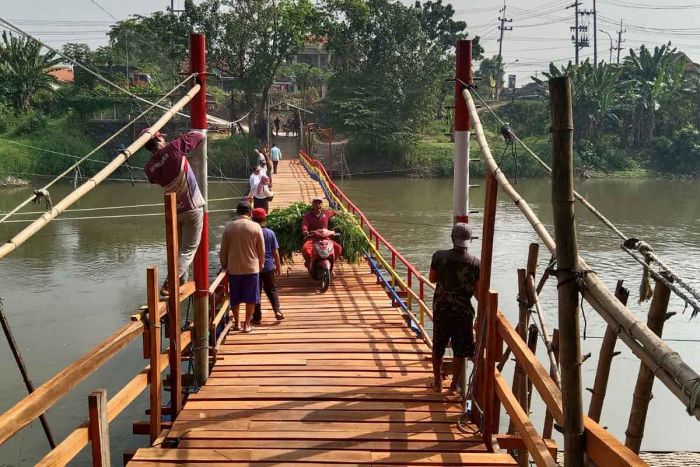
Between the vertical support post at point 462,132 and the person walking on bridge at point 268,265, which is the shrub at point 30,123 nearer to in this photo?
the person walking on bridge at point 268,265

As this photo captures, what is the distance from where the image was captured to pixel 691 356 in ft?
33.6

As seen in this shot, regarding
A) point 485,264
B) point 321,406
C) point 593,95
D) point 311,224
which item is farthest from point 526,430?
point 593,95

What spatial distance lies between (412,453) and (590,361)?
6.82 meters

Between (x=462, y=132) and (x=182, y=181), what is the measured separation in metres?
2.34

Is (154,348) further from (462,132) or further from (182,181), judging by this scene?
(462,132)

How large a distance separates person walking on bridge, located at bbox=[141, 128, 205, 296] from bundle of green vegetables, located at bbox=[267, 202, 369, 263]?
4801 mm

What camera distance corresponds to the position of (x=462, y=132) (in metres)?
5.62

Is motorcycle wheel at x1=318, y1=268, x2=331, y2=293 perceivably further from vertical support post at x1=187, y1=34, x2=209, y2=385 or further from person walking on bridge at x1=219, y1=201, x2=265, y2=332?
vertical support post at x1=187, y1=34, x2=209, y2=385

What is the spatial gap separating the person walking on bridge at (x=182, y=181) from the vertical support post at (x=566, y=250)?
10.4 feet

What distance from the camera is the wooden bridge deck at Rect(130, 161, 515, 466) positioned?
411cm

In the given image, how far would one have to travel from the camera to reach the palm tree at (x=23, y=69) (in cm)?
3606

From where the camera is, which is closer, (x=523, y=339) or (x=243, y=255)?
(x=523, y=339)

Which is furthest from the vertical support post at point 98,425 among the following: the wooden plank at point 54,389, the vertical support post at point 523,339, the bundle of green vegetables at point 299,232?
the bundle of green vegetables at point 299,232

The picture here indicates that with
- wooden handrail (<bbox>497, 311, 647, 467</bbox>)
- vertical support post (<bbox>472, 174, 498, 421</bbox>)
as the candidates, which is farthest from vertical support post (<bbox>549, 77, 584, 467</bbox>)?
vertical support post (<bbox>472, 174, 498, 421</bbox>)
